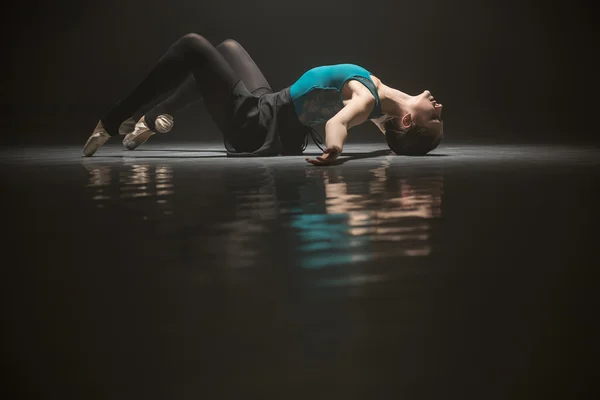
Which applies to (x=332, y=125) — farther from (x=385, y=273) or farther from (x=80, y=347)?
(x=80, y=347)

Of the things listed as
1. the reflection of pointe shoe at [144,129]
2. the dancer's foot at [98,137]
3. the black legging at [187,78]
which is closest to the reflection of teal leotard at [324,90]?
the black legging at [187,78]

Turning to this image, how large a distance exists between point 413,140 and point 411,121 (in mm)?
165

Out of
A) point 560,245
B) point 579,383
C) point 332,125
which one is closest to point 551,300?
point 579,383

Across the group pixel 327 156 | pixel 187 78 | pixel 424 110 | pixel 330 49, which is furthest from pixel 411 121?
pixel 330 49

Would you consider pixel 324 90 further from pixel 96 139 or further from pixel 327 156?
pixel 96 139

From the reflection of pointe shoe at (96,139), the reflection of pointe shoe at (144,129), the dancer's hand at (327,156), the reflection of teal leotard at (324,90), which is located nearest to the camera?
the dancer's hand at (327,156)

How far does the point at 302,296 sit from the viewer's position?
0.91 metres

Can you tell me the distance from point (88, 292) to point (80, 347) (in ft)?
0.65

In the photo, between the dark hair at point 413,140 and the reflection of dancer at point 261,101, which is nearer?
Result: the reflection of dancer at point 261,101

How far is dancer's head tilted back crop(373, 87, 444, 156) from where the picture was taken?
3041mm

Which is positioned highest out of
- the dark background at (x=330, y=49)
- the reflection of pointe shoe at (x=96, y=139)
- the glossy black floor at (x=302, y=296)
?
the dark background at (x=330, y=49)

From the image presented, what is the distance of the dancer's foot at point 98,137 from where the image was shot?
10.8 ft

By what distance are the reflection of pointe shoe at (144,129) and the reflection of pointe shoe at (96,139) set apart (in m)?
0.28

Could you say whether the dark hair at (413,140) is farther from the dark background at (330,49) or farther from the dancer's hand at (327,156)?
the dark background at (330,49)
